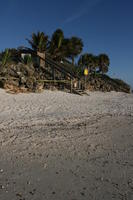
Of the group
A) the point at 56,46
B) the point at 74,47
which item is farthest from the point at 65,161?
the point at 74,47

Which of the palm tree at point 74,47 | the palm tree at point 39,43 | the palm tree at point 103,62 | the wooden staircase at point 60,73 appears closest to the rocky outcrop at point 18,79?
the wooden staircase at point 60,73

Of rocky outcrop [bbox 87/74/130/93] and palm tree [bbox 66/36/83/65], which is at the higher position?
palm tree [bbox 66/36/83/65]

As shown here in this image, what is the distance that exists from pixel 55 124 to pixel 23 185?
4.02m

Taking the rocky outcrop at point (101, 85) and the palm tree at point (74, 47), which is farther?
the palm tree at point (74, 47)

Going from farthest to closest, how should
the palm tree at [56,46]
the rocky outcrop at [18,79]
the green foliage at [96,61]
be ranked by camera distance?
the green foliage at [96,61], the palm tree at [56,46], the rocky outcrop at [18,79]

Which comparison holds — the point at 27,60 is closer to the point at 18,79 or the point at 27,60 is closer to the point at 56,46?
the point at 18,79

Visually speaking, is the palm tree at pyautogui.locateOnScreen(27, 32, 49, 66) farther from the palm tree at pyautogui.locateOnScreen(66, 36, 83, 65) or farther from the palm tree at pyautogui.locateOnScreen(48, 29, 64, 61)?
the palm tree at pyautogui.locateOnScreen(66, 36, 83, 65)

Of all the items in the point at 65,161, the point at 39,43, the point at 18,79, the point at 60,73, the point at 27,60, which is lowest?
the point at 65,161

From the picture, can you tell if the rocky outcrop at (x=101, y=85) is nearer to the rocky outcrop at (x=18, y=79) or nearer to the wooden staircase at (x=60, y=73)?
the wooden staircase at (x=60, y=73)

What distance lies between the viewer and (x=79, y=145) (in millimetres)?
4930

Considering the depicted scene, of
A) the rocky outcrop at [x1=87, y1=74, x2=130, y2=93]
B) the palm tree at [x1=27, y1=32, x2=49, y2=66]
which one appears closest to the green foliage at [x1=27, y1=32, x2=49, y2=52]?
the palm tree at [x1=27, y1=32, x2=49, y2=66]

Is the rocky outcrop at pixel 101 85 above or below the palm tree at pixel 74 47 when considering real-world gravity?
below

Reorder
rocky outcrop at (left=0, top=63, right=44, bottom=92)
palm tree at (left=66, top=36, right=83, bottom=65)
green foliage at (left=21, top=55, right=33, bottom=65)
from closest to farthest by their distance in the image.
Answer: rocky outcrop at (left=0, top=63, right=44, bottom=92) < green foliage at (left=21, top=55, right=33, bottom=65) < palm tree at (left=66, top=36, right=83, bottom=65)

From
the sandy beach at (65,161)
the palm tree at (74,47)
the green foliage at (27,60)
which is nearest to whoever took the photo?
the sandy beach at (65,161)
